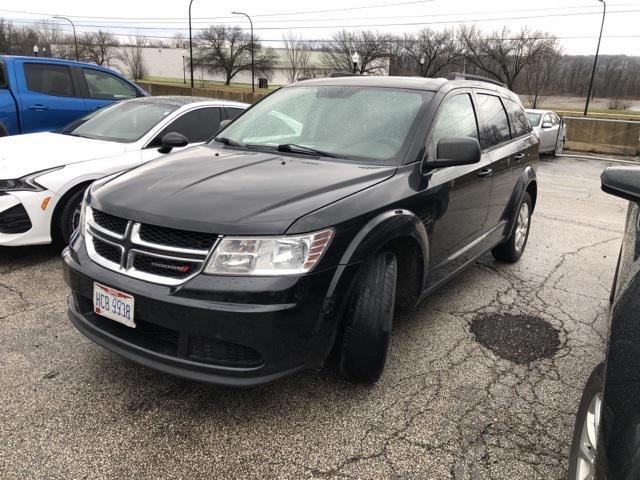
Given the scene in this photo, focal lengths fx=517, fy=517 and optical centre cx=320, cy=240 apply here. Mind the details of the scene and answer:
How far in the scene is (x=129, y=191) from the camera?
265 cm

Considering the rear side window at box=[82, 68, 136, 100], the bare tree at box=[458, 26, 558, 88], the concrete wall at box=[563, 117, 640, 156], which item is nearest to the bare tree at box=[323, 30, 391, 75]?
the bare tree at box=[458, 26, 558, 88]

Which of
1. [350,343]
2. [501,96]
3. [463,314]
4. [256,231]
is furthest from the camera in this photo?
[501,96]

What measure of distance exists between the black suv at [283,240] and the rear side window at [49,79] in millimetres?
5220

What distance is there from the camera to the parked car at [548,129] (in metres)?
14.7

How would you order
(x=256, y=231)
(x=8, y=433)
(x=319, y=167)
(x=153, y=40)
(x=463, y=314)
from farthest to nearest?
(x=153, y=40) < (x=463, y=314) < (x=319, y=167) < (x=8, y=433) < (x=256, y=231)

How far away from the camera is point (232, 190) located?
8.43ft

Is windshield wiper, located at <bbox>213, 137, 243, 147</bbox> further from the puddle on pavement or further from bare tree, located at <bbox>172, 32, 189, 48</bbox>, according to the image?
bare tree, located at <bbox>172, 32, 189, 48</bbox>

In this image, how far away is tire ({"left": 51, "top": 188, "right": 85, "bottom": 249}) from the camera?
443 centimetres

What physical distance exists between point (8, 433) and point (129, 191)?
49.9 inches

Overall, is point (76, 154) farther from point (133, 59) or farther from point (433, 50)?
point (133, 59)

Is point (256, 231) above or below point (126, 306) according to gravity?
above

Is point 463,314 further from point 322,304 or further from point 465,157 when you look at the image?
point 322,304

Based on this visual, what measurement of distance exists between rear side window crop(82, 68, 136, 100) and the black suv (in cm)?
534

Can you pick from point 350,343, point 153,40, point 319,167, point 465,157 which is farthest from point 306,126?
point 153,40
